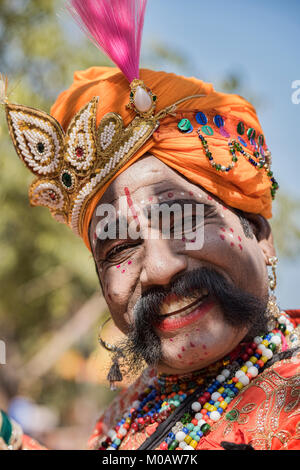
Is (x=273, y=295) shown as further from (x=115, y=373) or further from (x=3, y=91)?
(x=3, y=91)

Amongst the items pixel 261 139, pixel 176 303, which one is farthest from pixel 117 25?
pixel 176 303

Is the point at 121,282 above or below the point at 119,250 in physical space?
below

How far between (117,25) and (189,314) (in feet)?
4.78

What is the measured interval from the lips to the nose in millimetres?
150

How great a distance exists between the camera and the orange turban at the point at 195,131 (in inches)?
101

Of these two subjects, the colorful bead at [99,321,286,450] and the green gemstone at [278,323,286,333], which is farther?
the green gemstone at [278,323,286,333]

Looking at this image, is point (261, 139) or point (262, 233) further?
point (261, 139)

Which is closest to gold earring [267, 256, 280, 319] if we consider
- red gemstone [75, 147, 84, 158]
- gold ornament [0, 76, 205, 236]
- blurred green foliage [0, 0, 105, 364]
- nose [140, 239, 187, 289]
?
nose [140, 239, 187, 289]

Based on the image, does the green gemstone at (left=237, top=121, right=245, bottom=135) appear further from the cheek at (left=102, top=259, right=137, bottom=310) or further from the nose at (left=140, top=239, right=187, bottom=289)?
the cheek at (left=102, top=259, right=137, bottom=310)

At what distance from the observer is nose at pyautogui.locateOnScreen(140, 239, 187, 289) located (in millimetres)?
2328

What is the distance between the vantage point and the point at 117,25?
259 cm

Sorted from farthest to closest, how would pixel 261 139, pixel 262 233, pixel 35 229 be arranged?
pixel 35 229 < pixel 261 139 < pixel 262 233
